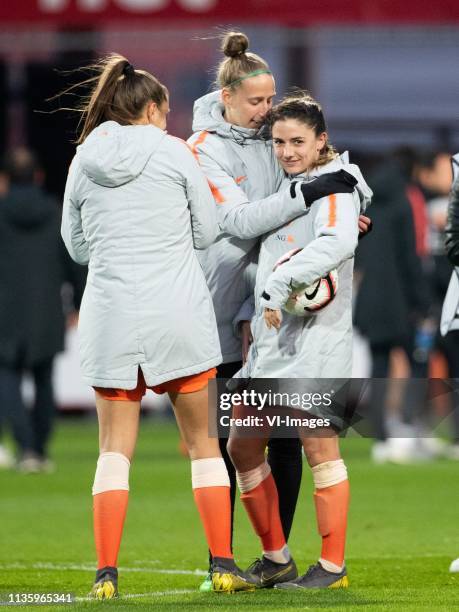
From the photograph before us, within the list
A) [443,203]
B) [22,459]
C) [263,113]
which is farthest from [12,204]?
[263,113]

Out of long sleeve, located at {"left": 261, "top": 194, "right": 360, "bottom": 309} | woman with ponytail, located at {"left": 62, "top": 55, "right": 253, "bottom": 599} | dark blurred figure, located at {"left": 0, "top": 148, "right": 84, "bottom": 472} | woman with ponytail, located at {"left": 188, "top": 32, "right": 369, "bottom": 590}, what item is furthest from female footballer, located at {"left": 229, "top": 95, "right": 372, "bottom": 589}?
dark blurred figure, located at {"left": 0, "top": 148, "right": 84, "bottom": 472}

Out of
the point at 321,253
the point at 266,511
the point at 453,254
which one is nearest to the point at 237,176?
the point at 321,253

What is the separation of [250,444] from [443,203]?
769 cm

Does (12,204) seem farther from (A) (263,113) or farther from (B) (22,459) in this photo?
(A) (263,113)

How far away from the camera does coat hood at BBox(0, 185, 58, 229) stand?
11.9 meters

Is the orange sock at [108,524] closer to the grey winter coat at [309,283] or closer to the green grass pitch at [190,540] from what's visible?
the green grass pitch at [190,540]

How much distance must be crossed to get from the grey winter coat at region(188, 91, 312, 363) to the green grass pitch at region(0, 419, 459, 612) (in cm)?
108

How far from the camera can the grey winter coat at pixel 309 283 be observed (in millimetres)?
5816

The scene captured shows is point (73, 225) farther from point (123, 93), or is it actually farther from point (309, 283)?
point (309, 283)

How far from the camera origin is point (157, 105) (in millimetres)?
5902

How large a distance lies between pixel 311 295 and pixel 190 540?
8.42ft

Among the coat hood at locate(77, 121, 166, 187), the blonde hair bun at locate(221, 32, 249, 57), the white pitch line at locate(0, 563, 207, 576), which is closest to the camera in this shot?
the coat hood at locate(77, 121, 166, 187)

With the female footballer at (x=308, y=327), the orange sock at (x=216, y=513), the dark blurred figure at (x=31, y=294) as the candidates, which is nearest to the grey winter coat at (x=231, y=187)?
the female footballer at (x=308, y=327)

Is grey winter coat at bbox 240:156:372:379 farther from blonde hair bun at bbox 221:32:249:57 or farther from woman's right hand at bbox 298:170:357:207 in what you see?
blonde hair bun at bbox 221:32:249:57
